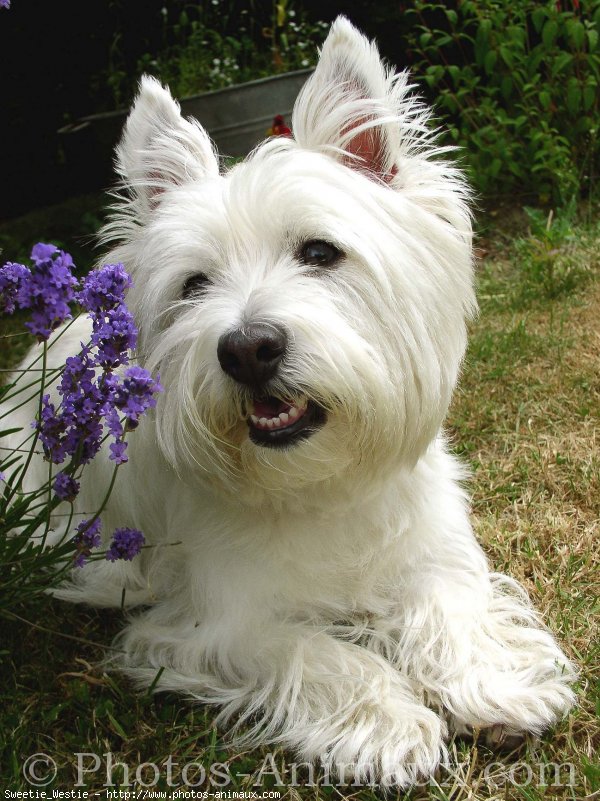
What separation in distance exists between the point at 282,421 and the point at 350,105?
0.81 metres

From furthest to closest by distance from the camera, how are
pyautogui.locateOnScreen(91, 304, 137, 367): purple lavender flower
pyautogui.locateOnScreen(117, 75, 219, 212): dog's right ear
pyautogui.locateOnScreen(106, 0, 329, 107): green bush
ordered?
pyautogui.locateOnScreen(106, 0, 329, 107): green bush, pyautogui.locateOnScreen(117, 75, 219, 212): dog's right ear, pyautogui.locateOnScreen(91, 304, 137, 367): purple lavender flower

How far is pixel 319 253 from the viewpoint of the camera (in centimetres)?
198

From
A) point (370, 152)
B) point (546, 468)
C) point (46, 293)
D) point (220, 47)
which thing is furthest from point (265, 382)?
point (220, 47)

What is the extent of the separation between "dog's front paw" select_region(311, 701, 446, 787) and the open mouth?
2.10 ft

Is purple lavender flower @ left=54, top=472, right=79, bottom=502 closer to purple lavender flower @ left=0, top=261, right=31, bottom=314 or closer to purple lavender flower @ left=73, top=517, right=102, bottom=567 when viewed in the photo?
purple lavender flower @ left=73, top=517, right=102, bottom=567

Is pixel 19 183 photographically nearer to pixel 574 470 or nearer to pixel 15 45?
pixel 15 45

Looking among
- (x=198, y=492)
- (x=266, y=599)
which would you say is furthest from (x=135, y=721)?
(x=198, y=492)

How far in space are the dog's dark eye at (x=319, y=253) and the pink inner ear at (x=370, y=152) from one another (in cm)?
30

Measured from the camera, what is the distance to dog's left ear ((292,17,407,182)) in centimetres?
210

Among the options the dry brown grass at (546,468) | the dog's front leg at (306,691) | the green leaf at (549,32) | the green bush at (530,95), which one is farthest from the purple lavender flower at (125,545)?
the green leaf at (549,32)

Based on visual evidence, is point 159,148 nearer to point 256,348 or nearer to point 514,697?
point 256,348

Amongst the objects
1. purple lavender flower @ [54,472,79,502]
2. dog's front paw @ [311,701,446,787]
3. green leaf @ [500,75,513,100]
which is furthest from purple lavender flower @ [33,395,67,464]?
green leaf @ [500,75,513,100]

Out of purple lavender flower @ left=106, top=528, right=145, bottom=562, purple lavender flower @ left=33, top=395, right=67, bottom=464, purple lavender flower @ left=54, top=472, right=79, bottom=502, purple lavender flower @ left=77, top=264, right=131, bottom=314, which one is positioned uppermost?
purple lavender flower @ left=77, top=264, right=131, bottom=314

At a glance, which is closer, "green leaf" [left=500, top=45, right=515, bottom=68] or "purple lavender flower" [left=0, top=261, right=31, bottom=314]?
"purple lavender flower" [left=0, top=261, right=31, bottom=314]
